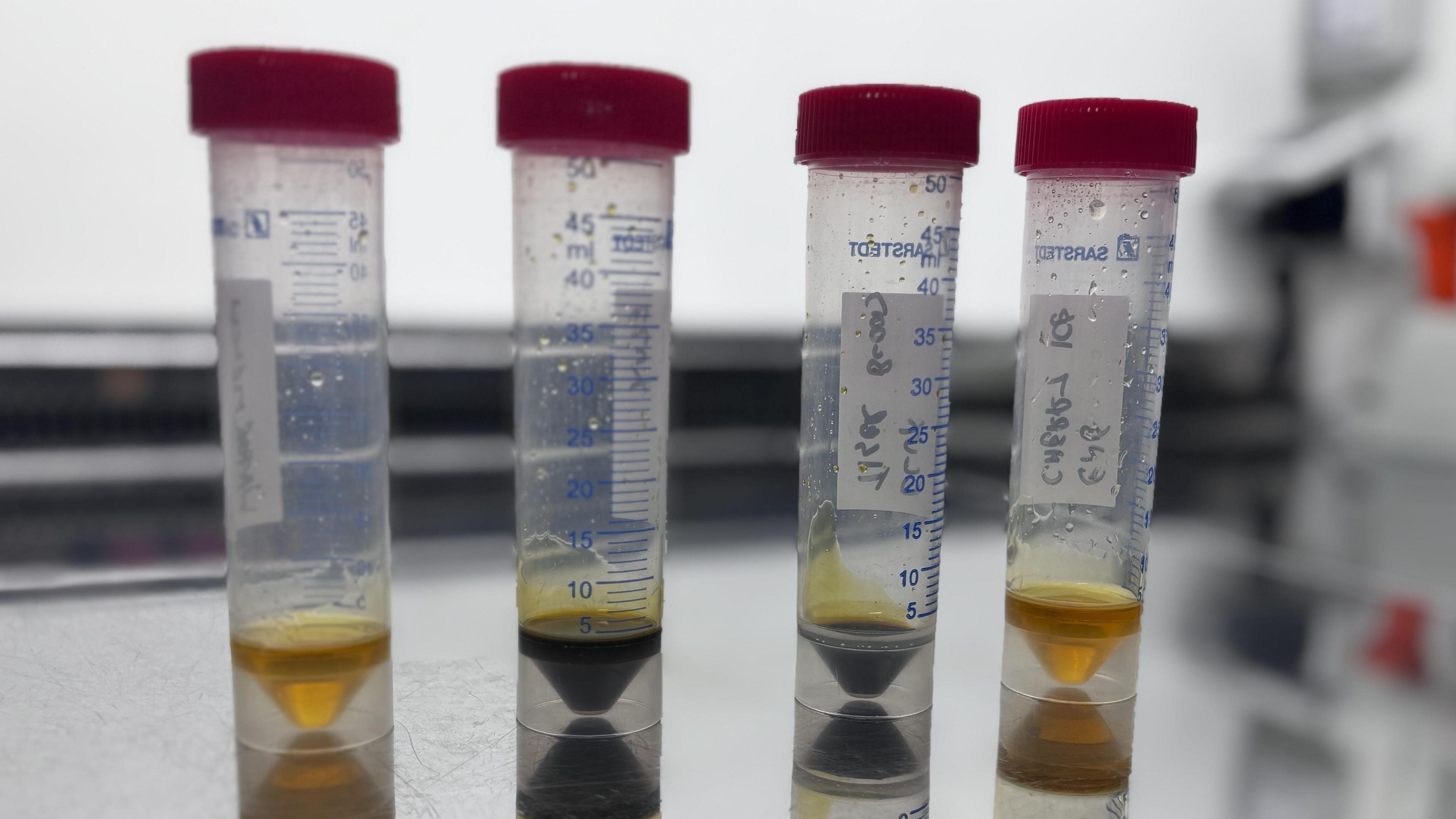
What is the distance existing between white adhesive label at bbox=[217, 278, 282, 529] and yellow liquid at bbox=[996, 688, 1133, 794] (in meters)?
0.52

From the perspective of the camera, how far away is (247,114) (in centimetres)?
61

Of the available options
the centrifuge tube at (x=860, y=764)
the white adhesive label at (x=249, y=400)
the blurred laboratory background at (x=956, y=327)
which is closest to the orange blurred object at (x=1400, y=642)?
the blurred laboratory background at (x=956, y=327)

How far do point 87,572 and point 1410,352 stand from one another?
2413mm

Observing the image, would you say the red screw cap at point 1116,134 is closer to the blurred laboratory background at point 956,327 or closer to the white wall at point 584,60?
the blurred laboratory background at point 956,327

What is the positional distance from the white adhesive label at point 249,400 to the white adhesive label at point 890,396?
37cm

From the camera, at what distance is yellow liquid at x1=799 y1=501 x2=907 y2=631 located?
77 cm

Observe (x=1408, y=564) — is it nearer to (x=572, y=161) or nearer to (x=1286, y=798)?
(x=1286, y=798)

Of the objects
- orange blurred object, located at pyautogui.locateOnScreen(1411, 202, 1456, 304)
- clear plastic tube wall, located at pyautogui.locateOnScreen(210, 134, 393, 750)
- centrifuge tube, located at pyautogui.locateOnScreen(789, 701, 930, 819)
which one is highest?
orange blurred object, located at pyautogui.locateOnScreen(1411, 202, 1456, 304)

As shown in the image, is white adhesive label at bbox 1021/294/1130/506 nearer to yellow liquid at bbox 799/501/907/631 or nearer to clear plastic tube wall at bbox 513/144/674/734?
yellow liquid at bbox 799/501/907/631

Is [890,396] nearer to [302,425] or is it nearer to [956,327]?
[302,425]

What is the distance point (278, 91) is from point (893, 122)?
0.38 metres

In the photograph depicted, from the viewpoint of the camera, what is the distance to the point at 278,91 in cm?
61

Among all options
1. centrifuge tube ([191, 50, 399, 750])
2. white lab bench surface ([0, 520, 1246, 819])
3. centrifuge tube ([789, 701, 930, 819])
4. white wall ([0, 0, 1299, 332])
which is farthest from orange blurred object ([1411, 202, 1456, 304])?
centrifuge tube ([191, 50, 399, 750])

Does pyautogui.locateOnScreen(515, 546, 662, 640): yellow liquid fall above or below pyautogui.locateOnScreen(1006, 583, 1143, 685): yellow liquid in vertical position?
above
